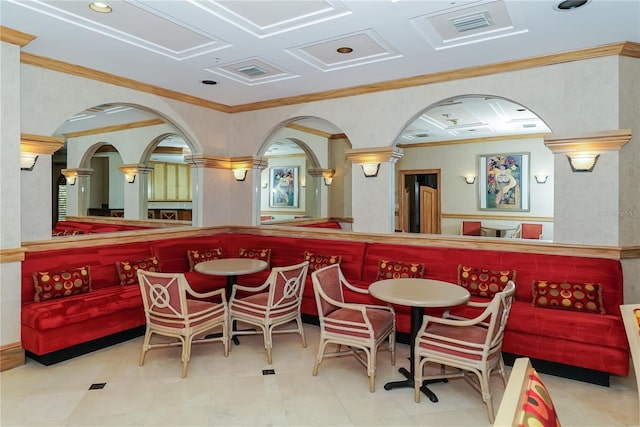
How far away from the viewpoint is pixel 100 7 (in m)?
2.99

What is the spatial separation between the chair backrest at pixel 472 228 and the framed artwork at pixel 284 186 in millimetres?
4351

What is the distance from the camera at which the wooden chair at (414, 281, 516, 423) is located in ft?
8.82

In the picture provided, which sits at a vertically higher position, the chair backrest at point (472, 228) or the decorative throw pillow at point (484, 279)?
the chair backrest at point (472, 228)

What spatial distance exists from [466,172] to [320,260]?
18.4ft

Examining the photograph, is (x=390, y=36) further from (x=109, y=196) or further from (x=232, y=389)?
(x=109, y=196)

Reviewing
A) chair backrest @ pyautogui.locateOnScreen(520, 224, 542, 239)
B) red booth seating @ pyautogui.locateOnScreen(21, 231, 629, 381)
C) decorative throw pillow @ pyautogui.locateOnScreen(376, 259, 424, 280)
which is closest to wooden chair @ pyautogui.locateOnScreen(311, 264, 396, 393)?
red booth seating @ pyautogui.locateOnScreen(21, 231, 629, 381)

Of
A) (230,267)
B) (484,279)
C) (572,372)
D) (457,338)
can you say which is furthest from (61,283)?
(572,372)

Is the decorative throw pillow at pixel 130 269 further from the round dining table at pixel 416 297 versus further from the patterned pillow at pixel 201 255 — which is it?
the round dining table at pixel 416 297

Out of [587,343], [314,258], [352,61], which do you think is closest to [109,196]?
[314,258]

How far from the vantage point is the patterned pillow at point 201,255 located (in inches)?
205

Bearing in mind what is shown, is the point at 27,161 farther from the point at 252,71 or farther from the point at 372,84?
the point at 372,84

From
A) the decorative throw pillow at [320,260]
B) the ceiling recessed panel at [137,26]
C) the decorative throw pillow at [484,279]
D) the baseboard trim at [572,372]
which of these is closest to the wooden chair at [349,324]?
the decorative throw pillow at [484,279]

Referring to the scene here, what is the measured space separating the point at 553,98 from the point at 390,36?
1.77 meters

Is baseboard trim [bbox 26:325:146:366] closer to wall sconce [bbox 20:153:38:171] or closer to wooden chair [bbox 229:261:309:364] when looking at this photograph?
wooden chair [bbox 229:261:309:364]
